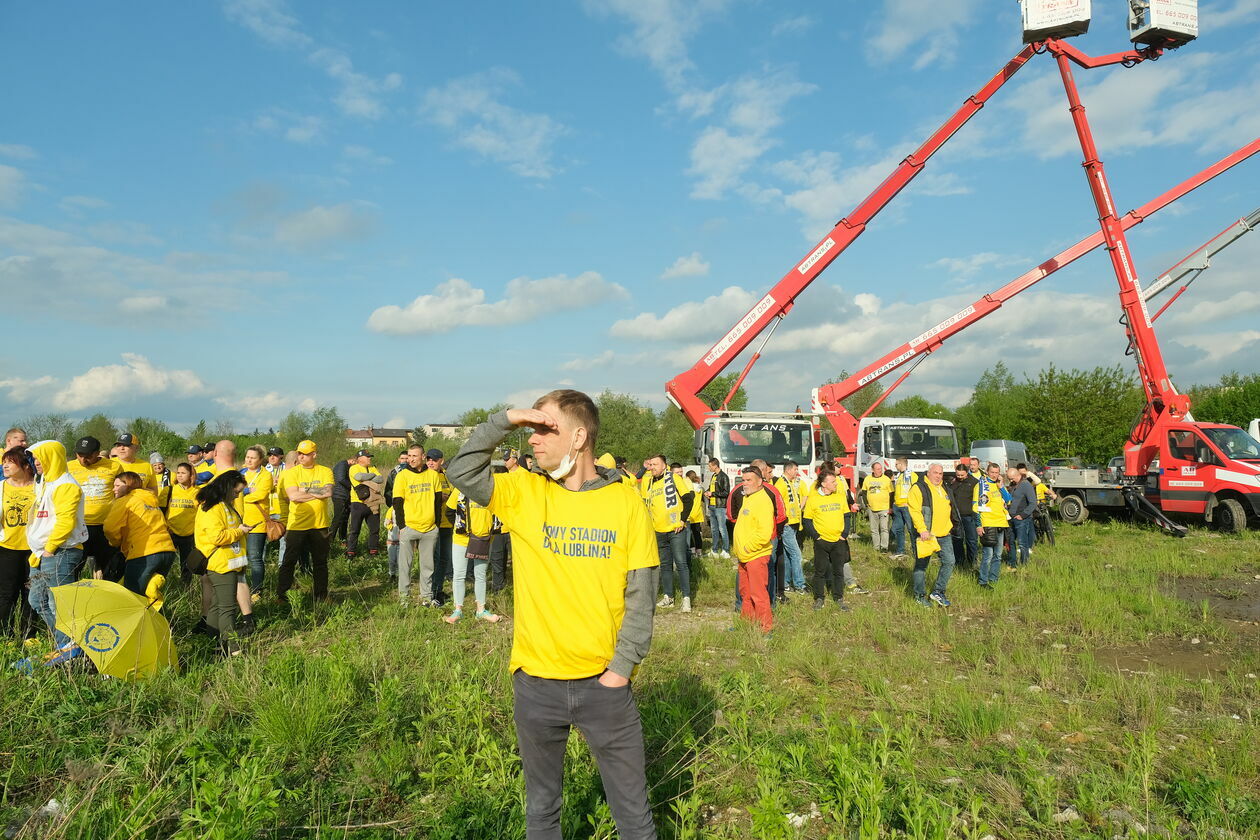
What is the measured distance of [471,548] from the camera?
310 inches

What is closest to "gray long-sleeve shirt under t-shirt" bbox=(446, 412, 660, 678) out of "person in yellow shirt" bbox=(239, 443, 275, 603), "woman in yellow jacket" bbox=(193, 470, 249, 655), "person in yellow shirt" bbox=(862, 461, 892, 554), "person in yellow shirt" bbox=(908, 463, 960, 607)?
"woman in yellow jacket" bbox=(193, 470, 249, 655)

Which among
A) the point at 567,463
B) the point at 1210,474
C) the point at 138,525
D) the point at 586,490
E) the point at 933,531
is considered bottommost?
the point at 933,531

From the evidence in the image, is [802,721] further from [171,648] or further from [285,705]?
[171,648]

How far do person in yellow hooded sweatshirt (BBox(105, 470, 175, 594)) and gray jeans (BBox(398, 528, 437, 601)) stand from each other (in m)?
2.50

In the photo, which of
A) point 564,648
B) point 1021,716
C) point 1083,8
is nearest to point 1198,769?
point 1021,716

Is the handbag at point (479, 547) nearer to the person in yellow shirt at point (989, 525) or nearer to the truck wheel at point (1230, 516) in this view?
A: the person in yellow shirt at point (989, 525)

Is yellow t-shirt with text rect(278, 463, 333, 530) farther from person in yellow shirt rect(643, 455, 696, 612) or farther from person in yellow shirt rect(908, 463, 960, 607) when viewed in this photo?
person in yellow shirt rect(908, 463, 960, 607)

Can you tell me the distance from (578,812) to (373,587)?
288 inches

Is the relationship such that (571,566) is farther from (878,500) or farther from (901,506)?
(878,500)

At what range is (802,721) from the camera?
473 centimetres

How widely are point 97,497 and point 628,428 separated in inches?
1964

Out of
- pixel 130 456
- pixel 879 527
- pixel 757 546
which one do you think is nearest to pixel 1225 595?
pixel 879 527

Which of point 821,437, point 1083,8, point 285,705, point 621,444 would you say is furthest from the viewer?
point 621,444

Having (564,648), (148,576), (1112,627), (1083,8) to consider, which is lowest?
(1112,627)
